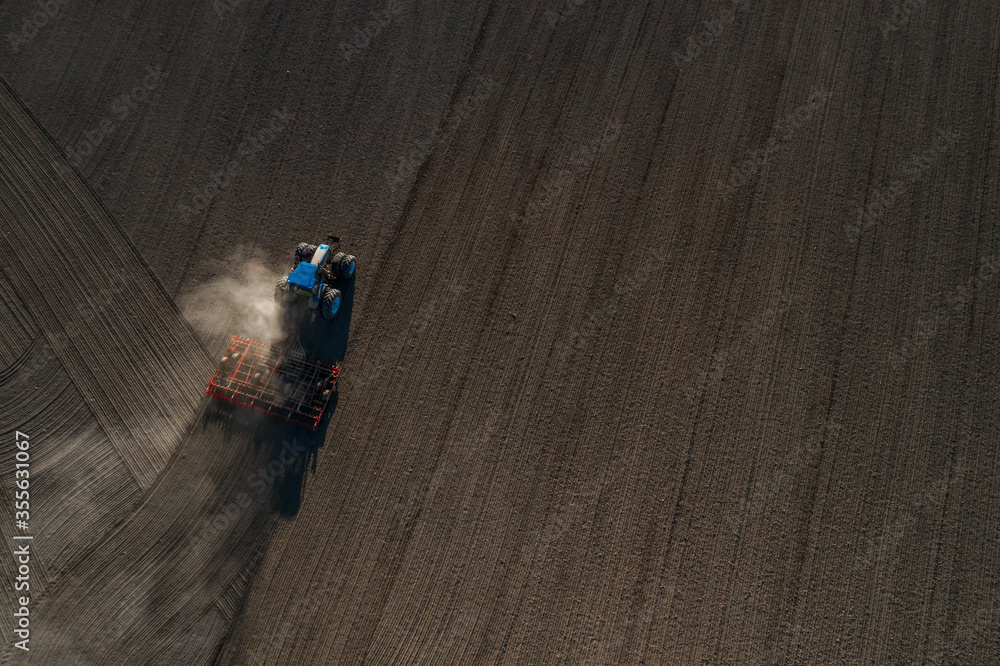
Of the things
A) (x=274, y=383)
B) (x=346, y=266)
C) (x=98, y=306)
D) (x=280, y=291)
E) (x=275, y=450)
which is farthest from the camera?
(x=98, y=306)

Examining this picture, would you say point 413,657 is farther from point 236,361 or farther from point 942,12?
point 942,12

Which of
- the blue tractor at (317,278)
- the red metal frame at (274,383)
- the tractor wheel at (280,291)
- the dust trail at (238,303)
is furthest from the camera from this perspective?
the dust trail at (238,303)

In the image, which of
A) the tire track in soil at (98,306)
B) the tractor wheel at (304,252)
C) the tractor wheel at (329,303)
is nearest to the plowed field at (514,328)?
the tire track in soil at (98,306)

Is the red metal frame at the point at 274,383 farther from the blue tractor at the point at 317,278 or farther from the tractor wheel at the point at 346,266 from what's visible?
the tractor wheel at the point at 346,266

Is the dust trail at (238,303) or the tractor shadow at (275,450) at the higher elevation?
the dust trail at (238,303)

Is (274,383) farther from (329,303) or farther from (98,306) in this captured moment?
(98,306)

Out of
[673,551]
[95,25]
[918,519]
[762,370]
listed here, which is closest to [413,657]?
[673,551]

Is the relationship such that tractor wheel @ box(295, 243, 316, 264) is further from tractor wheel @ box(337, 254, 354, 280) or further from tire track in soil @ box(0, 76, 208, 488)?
tire track in soil @ box(0, 76, 208, 488)

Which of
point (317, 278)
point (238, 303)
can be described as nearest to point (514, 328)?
point (317, 278)
